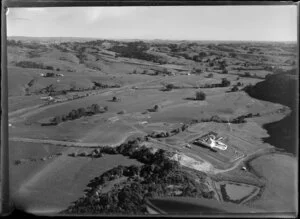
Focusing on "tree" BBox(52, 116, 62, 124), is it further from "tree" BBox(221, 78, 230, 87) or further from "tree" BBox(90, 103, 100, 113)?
"tree" BBox(221, 78, 230, 87)

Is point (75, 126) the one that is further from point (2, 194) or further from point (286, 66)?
point (286, 66)

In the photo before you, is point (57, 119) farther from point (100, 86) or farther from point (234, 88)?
point (234, 88)

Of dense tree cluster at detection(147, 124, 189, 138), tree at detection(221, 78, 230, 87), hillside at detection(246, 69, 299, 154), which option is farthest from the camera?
tree at detection(221, 78, 230, 87)

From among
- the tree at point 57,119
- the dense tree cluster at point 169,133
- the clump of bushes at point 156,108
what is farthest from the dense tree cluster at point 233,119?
the tree at point 57,119

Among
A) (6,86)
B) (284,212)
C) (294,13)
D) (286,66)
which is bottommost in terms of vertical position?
(284,212)

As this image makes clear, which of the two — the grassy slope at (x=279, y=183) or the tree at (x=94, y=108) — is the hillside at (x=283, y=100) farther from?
the tree at (x=94, y=108)

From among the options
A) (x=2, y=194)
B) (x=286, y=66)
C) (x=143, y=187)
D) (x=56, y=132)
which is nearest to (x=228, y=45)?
(x=286, y=66)

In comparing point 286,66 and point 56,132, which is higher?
point 286,66

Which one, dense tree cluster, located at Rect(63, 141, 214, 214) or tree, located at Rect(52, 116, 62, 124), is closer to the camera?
dense tree cluster, located at Rect(63, 141, 214, 214)

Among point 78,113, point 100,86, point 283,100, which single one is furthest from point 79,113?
point 283,100

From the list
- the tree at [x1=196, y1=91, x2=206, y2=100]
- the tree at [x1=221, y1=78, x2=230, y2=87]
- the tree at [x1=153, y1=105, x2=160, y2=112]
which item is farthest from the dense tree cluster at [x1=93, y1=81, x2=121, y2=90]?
the tree at [x1=221, y1=78, x2=230, y2=87]
